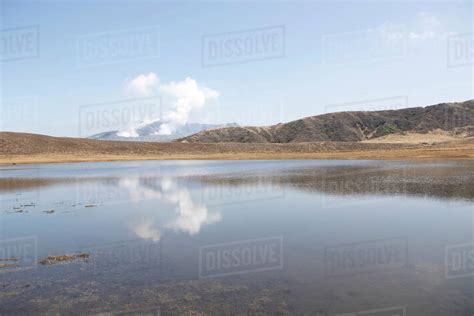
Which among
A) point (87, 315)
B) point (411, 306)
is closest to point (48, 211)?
point (87, 315)

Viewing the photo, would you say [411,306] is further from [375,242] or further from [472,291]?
[375,242]

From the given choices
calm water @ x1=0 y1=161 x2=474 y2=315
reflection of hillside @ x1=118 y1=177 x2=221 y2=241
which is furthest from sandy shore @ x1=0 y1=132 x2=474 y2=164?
calm water @ x1=0 y1=161 x2=474 y2=315

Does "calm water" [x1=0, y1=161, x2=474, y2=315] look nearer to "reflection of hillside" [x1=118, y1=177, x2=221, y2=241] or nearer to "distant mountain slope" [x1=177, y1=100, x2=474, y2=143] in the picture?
"reflection of hillside" [x1=118, y1=177, x2=221, y2=241]

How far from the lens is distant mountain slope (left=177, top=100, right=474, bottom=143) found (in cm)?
15212

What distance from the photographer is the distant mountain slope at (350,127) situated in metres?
152

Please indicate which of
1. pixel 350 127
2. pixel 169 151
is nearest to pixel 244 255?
pixel 169 151

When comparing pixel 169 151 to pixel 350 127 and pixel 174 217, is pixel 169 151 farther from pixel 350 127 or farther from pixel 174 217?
pixel 350 127

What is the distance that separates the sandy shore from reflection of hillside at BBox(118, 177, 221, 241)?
48.6 meters

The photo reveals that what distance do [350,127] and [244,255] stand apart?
157m

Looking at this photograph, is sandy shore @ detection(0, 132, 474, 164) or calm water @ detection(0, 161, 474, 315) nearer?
calm water @ detection(0, 161, 474, 315)

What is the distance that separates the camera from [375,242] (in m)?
12.3

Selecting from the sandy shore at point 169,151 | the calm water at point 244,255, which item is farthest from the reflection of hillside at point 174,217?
the sandy shore at point 169,151

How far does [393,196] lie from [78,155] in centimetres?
6900

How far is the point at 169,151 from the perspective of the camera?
87625 mm
